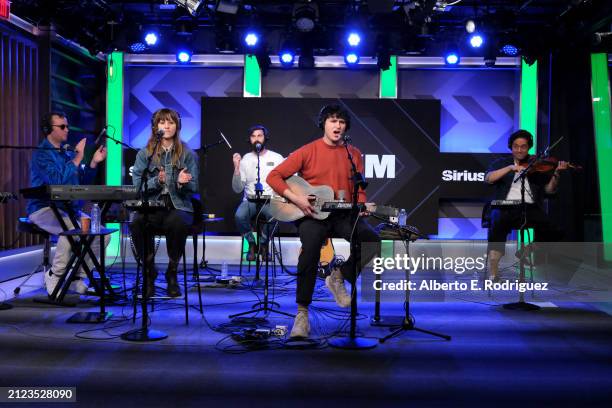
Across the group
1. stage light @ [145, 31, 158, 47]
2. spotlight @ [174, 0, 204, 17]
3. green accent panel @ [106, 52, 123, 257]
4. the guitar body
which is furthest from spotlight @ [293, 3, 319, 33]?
the guitar body

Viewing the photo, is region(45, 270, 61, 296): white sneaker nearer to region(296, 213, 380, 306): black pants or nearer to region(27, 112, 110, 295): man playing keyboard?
region(27, 112, 110, 295): man playing keyboard

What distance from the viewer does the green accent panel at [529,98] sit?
29.8 ft

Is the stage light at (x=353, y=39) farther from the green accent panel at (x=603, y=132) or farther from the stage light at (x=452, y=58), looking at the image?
→ the green accent panel at (x=603, y=132)

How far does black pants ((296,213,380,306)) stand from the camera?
4039 millimetres

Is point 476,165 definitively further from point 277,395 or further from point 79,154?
point 277,395

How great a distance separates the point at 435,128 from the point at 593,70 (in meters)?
2.23

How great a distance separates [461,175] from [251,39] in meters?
3.69

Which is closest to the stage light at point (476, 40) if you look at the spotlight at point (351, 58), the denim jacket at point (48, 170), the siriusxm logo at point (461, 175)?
the spotlight at point (351, 58)

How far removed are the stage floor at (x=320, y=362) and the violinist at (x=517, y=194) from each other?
1.28m

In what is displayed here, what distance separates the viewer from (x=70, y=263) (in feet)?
17.0

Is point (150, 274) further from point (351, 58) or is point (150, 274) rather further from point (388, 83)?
point (388, 83)

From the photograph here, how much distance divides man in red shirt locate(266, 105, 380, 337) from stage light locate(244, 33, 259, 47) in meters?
4.23

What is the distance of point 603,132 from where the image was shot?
777 centimetres

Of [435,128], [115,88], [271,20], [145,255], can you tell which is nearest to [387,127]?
[435,128]
